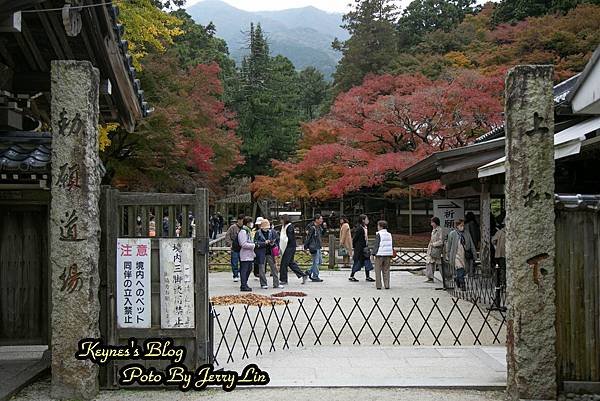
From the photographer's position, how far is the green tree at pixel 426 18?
43406 millimetres

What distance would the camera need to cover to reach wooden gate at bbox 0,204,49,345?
748cm

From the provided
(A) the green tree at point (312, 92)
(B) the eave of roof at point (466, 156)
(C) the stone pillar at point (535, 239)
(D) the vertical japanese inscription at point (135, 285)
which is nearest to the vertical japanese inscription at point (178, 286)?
(D) the vertical japanese inscription at point (135, 285)

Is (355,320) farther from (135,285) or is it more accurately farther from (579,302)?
(135,285)

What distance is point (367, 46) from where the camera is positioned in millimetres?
40750

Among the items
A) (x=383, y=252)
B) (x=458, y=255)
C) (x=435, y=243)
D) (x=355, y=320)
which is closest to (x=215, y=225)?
(x=435, y=243)

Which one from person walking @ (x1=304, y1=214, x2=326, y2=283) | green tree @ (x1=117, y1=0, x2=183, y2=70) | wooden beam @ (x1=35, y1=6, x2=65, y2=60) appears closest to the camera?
→ wooden beam @ (x1=35, y1=6, x2=65, y2=60)

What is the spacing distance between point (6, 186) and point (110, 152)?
48.3 ft

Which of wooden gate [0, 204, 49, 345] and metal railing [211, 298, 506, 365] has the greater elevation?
wooden gate [0, 204, 49, 345]

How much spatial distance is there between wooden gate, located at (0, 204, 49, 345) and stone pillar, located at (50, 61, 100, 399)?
77.1 inches

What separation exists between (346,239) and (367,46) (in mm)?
25971

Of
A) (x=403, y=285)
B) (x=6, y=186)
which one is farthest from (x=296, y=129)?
(x=6, y=186)

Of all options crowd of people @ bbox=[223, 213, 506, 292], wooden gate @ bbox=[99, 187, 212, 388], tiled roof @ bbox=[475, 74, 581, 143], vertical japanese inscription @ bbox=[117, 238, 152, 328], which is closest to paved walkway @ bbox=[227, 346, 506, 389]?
wooden gate @ bbox=[99, 187, 212, 388]

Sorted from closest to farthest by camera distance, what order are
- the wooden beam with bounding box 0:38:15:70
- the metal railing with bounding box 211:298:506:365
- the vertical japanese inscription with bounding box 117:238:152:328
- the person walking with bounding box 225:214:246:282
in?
the vertical japanese inscription with bounding box 117:238:152:328 < the wooden beam with bounding box 0:38:15:70 < the metal railing with bounding box 211:298:506:365 < the person walking with bounding box 225:214:246:282

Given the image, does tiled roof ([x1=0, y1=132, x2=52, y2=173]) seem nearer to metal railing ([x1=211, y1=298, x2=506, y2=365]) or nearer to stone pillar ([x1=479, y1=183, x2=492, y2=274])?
metal railing ([x1=211, y1=298, x2=506, y2=365])
